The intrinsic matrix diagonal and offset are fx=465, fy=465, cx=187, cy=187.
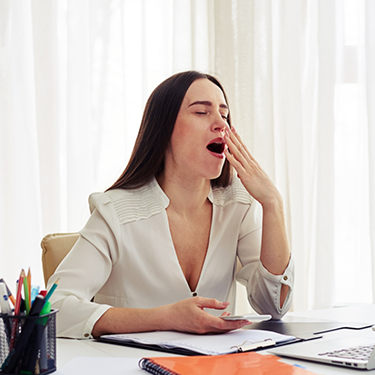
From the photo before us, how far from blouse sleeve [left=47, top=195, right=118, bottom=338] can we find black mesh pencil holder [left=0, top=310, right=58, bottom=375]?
0.32 m

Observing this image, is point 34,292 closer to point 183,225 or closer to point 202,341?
point 202,341

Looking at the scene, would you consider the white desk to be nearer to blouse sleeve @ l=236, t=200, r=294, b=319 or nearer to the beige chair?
blouse sleeve @ l=236, t=200, r=294, b=319

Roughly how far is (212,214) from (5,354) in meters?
0.80

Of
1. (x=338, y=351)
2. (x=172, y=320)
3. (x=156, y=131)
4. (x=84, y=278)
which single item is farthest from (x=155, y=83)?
(x=338, y=351)

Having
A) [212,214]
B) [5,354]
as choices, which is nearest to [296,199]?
[212,214]

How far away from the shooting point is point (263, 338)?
2.86 ft

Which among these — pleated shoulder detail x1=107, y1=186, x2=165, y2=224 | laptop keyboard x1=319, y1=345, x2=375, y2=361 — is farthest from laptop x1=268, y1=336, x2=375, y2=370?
pleated shoulder detail x1=107, y1=186, x2=165, y2=224

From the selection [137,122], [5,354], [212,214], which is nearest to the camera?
[5,354]

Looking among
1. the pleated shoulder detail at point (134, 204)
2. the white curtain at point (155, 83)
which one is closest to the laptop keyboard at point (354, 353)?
the pleated shoulder detail at point (134, 204)

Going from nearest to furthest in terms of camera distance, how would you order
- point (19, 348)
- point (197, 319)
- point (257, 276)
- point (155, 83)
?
point (19, 348) < point (197, 319) < point (257, 276) < point (155, 83)

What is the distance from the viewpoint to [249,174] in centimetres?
128

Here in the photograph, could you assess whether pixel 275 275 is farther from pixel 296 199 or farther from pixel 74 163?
pixel 74 163

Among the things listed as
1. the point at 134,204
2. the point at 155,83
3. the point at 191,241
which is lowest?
the point at 191,241

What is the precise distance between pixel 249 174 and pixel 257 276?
10.9 inches
